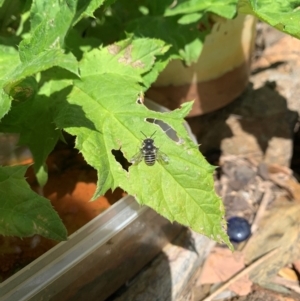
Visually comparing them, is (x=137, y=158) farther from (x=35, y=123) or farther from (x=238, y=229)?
(x=238, y=229)

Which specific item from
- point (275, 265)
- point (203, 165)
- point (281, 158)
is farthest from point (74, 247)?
point (281, 158)

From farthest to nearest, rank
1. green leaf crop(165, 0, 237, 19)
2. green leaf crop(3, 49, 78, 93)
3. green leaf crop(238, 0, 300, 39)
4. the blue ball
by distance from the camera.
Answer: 1. the blue ball
2. green leaf crop(165, 0, 237, 19)
3. green leaf crop(238, 0, 300, 39)
4. green leaf crop(3, 49, 78, 93)

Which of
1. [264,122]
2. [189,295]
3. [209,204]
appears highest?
[209,204]

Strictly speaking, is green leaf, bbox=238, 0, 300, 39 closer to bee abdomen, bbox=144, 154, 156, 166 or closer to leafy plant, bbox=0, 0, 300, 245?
leafy plant, bbox=0, 0, 300, 245

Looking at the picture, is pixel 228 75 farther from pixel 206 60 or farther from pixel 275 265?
pixel 275 265

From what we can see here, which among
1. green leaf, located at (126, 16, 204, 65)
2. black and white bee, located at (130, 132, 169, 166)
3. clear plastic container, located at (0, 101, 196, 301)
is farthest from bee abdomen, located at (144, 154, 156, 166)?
green leaf, located at (126, 16, 204, 65)

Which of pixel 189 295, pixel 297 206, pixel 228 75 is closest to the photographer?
pixel 189 295

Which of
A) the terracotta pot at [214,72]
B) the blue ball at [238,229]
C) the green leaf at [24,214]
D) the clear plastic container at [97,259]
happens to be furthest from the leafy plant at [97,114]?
the blue ball at [238,229]
